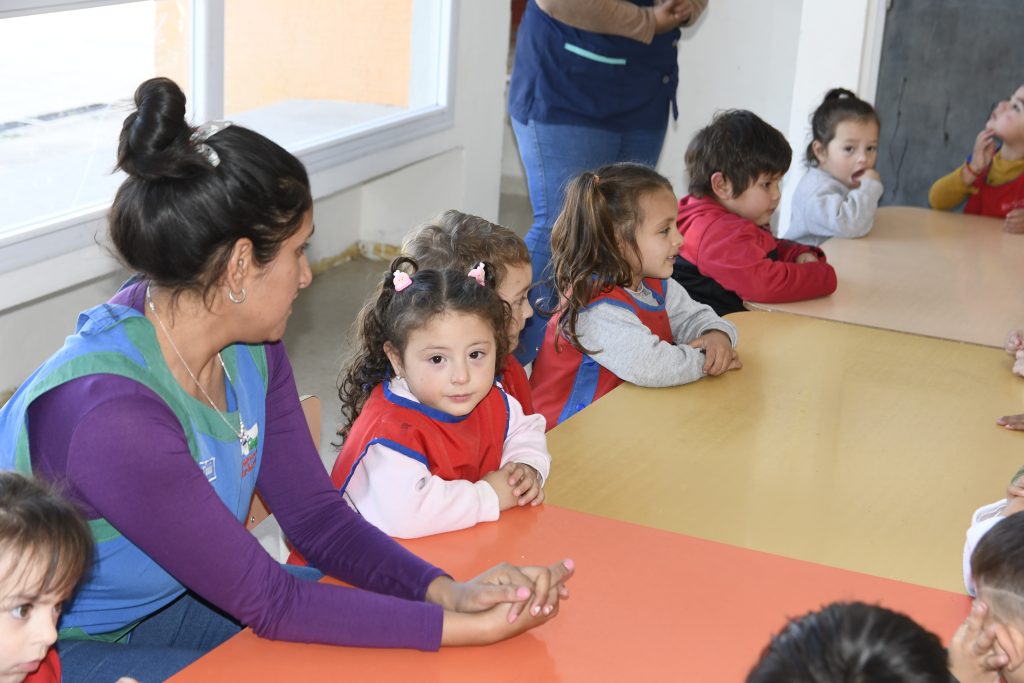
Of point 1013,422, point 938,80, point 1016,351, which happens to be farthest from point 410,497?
point 938,80

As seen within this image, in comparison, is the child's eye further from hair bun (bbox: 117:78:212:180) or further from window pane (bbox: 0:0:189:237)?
window pane (bbox: 0:0:189:237)

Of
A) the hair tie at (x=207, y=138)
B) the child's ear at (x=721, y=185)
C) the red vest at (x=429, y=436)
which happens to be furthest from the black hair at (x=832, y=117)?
the hair tie at (x=207, y=138)

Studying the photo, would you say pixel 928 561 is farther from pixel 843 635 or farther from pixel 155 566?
pixel 155 566

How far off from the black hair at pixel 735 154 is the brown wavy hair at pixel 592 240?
602 millimetres

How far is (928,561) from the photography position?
1.62 meters

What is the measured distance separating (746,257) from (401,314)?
1273 mm

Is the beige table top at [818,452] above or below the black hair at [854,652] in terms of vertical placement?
below

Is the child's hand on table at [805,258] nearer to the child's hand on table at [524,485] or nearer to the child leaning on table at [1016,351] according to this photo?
the child leaning on table at [1016,351]

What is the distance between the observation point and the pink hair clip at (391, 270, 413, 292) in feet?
5.99

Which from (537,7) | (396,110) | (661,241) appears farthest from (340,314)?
(661,241)

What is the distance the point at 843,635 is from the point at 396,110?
12.8 feet

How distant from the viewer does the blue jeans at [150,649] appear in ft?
4.56

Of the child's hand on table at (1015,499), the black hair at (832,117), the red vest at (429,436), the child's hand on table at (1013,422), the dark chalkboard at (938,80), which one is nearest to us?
the child's hand on table at (1015,499)

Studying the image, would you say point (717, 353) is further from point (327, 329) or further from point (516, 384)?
point (327, 329)
